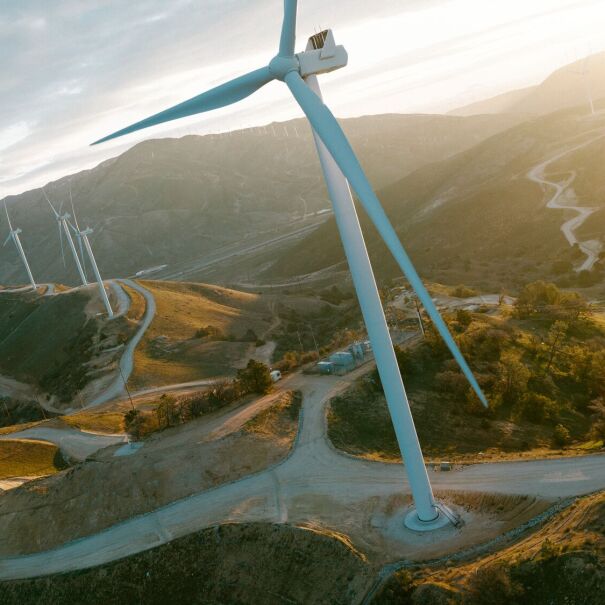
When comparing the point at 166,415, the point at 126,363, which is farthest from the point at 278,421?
the point at 126,363

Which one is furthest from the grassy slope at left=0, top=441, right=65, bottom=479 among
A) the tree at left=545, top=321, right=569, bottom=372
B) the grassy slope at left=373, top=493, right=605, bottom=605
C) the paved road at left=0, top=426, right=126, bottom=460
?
the tree at left=545, top=321, right=569, bottom=372

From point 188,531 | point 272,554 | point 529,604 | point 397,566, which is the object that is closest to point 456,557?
point 397,566

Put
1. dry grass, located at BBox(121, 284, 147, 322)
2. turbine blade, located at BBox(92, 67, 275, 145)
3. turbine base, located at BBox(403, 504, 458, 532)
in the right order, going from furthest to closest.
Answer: dry grass, located at BBox(121, 284, 147, 322), turbine base, located at BBox(403, 504, 458, 532), turbine blade, located at BBox(92, 67, 275, 145)

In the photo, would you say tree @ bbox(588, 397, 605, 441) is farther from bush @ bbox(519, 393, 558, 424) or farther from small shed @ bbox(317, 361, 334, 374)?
small shed @ bbox(317, 361, 334, 374)

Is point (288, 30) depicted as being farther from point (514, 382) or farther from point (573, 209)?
point (573, 209)

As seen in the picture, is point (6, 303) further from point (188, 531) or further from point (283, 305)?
→ point (188, 531)

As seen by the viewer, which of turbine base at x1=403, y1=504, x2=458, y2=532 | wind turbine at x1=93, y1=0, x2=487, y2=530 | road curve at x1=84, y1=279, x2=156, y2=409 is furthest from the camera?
road curve at x1=84, y1=279, x2=156, y2=409

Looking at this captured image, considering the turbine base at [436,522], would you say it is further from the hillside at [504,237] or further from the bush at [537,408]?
the hillside at [504,237]
